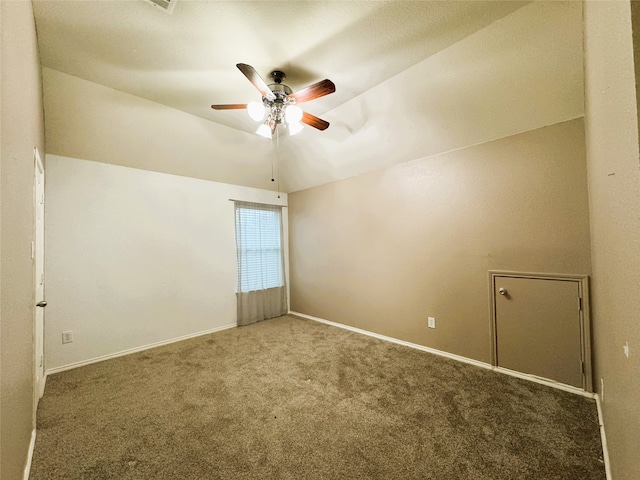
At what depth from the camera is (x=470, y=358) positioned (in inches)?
104

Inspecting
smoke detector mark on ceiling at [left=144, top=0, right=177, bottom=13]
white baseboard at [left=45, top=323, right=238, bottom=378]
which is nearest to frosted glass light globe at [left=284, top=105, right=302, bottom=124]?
smoke detector mark on ceiling at [left=144, top=0, right=177, bottom=13]

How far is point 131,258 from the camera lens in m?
3.16

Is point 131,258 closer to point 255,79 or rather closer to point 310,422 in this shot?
point 255,79

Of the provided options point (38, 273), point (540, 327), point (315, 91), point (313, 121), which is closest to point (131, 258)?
point (38, 273)

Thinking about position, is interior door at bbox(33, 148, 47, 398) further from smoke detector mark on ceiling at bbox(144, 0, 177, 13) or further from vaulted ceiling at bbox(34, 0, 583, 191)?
smoke detector mark on ceiling at bbox(144, 0, 177, 13)

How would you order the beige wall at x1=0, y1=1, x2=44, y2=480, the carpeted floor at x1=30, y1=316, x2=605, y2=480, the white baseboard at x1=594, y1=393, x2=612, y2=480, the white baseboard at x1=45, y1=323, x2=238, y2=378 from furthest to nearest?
1. the white baseboard at x1=45, y1=323, x2=238, y2=378
2. the carpeted floor at x1=30, y1=316, x2=605, y2=480
3. the white baseboard at x1=594, y1=393, x2=612, y2=480
4. the beige wall at x1=0, y1=1, x2=44, y2=480

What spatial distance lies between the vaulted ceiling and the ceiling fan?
23cm

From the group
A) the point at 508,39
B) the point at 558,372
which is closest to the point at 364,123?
the point at 508,39

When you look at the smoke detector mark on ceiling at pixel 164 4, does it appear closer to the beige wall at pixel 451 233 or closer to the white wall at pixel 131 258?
the white wall at pixel 131 258

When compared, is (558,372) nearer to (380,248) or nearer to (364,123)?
(380,248)

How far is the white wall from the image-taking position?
8.87 feet

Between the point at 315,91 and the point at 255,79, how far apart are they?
46 centimetres

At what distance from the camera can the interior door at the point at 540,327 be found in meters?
2.10

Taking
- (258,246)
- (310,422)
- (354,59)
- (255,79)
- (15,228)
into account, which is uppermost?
(354,59)
